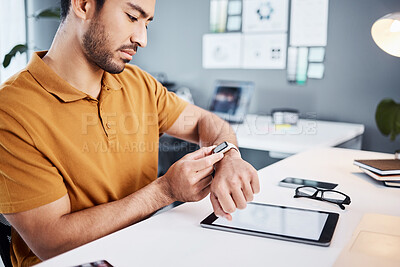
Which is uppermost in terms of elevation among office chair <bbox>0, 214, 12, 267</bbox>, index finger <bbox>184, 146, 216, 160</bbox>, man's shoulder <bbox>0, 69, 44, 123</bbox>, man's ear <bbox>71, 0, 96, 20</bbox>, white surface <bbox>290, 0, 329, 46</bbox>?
white surface <bbox>290, 0, 329, 46</bbox>

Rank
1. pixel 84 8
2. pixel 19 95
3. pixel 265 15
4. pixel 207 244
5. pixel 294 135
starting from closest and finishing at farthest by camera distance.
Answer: pixel 207 244 → pixel 19 95 → pixel 84 8 → pixel 294 135 → pixel 265 15

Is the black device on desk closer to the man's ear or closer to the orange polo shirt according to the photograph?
the orange polo shirt

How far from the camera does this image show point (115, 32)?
44.0 inches

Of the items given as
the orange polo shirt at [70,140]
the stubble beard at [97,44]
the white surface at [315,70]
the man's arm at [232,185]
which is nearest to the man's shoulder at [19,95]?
the orange polo shirt at [70,140]

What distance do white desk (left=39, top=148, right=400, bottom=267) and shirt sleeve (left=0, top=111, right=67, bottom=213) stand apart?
0.69ft

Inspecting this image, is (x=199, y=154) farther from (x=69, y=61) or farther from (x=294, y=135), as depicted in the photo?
(x=294, y=135)

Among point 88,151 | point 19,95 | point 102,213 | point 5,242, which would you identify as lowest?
point 5,242

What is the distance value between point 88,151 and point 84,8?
1.29ft

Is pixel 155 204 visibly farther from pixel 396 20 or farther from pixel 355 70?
pixel 355 70

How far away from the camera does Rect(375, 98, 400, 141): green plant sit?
1991mm

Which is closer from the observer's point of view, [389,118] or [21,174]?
[21,174]

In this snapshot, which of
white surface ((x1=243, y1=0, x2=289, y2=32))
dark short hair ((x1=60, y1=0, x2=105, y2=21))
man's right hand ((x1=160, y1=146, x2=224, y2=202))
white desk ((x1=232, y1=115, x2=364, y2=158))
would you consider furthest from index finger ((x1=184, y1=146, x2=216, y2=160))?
white surface ((x1=243, y1=0, x2=289, y2=32))

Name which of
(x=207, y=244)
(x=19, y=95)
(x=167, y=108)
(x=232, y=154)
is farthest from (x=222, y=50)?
(x=207, y=244)

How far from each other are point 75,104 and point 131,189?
0.31 metres
